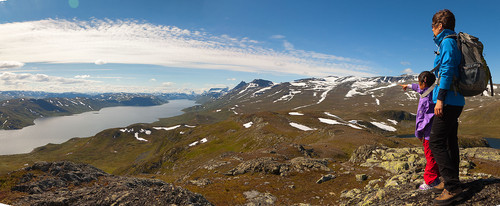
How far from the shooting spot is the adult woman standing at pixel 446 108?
623 centimetres

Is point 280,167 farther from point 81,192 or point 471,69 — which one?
point 471,69

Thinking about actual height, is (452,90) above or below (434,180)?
above

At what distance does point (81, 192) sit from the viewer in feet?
45.8

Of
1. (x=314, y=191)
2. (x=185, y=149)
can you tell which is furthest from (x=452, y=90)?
(x=185, y=149)

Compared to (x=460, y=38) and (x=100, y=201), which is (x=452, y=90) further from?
(x=100, y=201)

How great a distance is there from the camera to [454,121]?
670cm

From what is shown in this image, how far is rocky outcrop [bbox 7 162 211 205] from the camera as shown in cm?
1257

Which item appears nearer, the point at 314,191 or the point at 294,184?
the point at 314,191

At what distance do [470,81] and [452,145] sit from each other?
214 cm

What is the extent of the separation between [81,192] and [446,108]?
18.8m

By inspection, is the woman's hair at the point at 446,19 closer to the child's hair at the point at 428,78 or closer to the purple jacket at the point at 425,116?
the child's hair at the point at 428,78

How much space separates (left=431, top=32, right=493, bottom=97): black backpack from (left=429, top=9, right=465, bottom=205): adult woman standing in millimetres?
116

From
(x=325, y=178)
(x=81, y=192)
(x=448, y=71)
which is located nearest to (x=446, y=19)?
(x=448, y=71)

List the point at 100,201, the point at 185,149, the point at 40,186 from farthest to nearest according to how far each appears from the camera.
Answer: the point at 185,149 < the point at 40,186 < the point at 100,201
